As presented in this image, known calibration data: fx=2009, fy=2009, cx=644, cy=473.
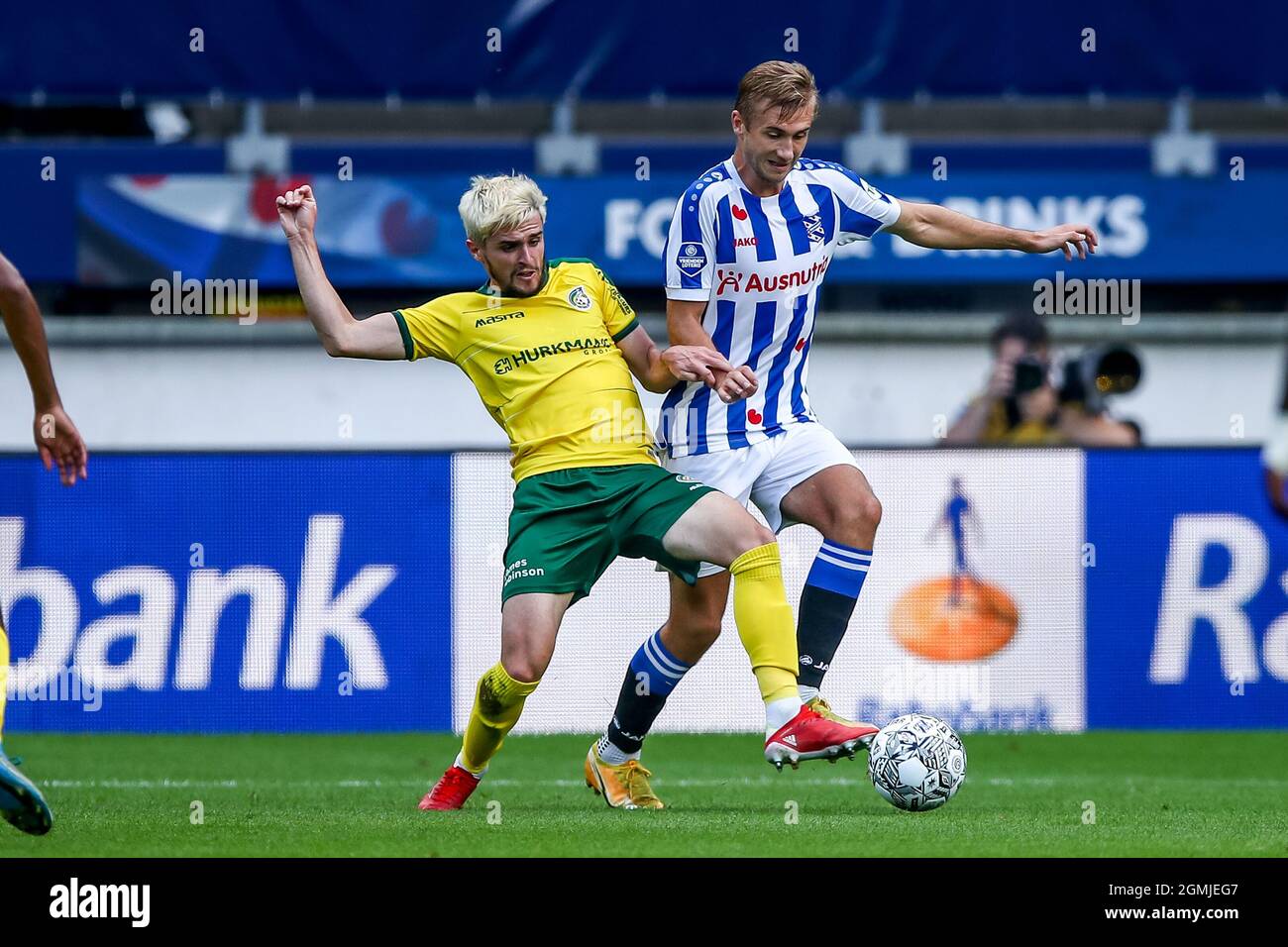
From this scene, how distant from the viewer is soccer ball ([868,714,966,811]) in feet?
18.2

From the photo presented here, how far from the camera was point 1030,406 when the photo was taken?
991 centimetres

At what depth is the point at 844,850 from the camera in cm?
486

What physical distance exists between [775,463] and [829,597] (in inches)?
17.3

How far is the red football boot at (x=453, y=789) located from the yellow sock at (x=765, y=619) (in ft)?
3.50

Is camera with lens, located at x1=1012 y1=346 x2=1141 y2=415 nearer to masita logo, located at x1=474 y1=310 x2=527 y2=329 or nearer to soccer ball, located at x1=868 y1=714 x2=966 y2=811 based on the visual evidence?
masita logo, located at x1=474 y1=310 x2=527 y2=329

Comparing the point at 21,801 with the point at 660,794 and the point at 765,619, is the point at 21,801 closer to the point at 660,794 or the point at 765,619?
the point at 765,619

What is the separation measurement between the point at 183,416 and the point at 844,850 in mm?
11801

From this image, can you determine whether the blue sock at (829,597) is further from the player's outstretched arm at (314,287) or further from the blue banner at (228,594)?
the blue banner at (228,594)

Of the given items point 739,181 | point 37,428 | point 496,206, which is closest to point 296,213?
point 496,206

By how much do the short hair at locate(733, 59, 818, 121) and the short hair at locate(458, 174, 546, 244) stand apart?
0.70m

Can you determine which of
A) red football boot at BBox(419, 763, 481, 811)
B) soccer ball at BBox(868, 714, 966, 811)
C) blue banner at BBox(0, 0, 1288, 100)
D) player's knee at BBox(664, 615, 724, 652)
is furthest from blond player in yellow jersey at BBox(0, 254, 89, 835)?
blue banner at BBox(0, 0, 1288, 100)

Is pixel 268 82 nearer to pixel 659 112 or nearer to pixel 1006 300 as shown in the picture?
pixel 659 112
